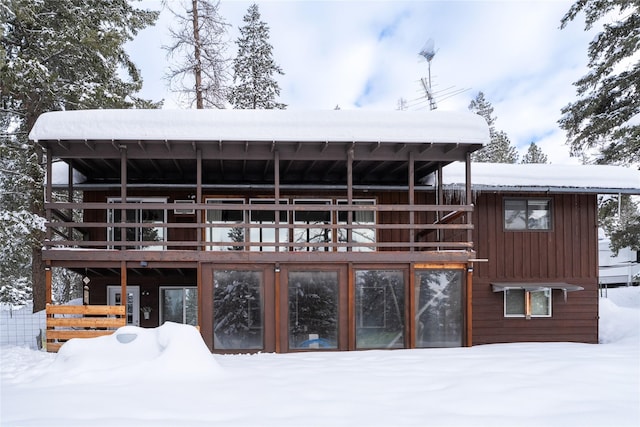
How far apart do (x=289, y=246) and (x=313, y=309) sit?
1.31 m

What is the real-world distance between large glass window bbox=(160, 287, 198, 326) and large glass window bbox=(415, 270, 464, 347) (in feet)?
17.6

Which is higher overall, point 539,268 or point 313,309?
point 539,268

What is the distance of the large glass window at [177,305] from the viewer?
1155 cm

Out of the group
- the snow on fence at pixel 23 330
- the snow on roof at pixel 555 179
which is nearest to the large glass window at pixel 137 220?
the snow on fence at pixel 23 330

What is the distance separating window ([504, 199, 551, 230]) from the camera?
464 inches

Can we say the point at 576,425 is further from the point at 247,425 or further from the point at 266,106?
the point at 266,106

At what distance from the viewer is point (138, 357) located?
6.98 meters

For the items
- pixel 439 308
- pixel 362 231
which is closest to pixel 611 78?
pixel 362 231

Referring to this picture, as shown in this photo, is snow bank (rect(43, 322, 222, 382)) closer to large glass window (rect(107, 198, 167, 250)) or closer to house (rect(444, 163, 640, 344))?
large glass window (rect(107, 198, 167, 250))

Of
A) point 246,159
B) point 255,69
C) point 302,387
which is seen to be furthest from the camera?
point 255,69

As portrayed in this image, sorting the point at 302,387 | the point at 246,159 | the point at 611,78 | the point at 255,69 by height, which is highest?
the point at 255,69

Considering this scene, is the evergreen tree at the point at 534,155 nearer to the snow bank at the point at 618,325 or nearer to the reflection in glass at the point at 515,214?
the snow bank at the point at 618,325

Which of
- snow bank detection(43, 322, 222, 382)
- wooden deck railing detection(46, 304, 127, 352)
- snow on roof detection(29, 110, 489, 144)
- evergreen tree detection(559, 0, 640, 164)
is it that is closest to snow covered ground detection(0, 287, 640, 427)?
snow bank detection(43, 322, 222, 382)

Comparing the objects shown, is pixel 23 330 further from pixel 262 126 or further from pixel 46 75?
pixel 262 126
